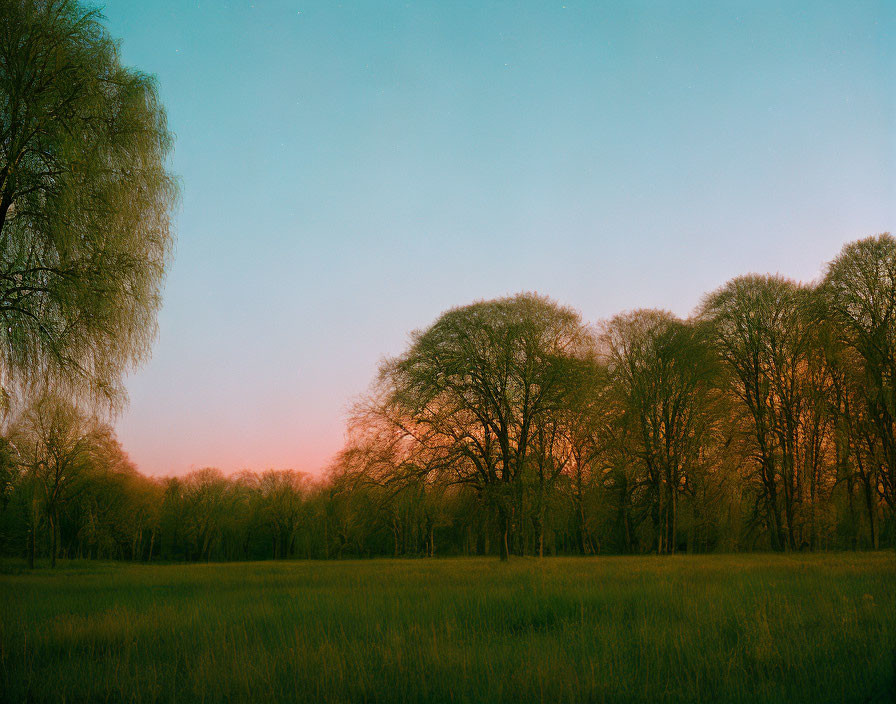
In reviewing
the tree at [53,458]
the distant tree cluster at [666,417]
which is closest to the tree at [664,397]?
the distant tree cluster at [666,417]

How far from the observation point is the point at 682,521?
31312 mm

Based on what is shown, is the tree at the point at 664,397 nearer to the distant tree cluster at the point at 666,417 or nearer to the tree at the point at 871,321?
the distant tree cluster at the point at 666,417

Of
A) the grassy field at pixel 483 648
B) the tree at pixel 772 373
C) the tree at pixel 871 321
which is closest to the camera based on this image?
Answer: the grassy field at pixel 483 648

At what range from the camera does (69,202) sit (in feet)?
32.0

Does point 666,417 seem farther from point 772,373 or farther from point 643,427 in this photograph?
point 772,373

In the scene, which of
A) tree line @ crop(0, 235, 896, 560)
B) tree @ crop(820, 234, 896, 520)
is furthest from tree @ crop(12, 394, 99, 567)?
tree @ crop(820, 234, 896, 520)

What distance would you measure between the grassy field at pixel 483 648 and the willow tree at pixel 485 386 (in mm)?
12222

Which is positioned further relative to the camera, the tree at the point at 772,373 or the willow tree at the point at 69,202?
the tree at the point at 772,373

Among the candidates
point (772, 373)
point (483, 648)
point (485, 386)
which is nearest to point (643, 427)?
point (772, 373)

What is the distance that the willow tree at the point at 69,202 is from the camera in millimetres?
9375

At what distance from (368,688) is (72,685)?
9.59ft

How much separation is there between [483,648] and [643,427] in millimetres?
25816

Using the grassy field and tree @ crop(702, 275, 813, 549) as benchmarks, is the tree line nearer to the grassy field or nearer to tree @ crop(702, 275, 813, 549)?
tree @ crop(702, 275, 813, 549)

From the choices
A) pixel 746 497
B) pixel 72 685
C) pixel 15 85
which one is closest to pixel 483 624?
pixel 72 685
